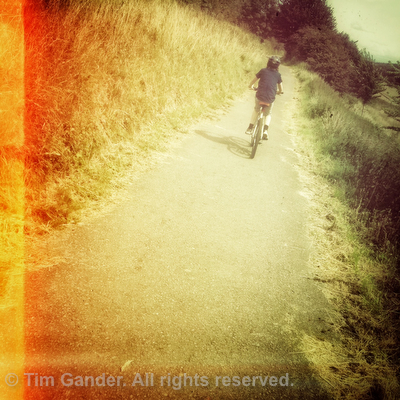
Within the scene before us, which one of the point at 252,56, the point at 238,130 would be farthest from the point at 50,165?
the point at 252,56

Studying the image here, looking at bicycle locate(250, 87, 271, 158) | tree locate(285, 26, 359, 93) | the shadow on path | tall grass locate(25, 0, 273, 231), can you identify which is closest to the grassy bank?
bicycle locate(250, 87, 271, 158)

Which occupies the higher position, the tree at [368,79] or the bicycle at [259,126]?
the tree at [368,79]

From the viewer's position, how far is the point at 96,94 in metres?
4.96

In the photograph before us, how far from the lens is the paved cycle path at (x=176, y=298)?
201cm

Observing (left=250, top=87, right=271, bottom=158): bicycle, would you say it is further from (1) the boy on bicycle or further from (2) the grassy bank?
(2) the grassy bank

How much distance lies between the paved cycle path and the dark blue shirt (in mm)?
3262

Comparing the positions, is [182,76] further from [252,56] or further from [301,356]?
[252,56]

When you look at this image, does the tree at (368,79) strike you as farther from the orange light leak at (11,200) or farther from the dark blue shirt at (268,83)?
the orange light leak at (11,200)

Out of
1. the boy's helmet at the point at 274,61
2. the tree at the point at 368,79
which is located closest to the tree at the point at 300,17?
the tree at the point at 368,79

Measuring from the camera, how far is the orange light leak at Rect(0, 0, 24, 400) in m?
1.86

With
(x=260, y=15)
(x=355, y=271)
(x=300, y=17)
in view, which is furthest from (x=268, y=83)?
(x=300, y=17)

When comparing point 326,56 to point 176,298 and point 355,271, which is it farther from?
point 176,298

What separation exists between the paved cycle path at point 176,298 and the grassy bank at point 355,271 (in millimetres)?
247

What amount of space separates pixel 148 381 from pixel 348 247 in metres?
3.63
